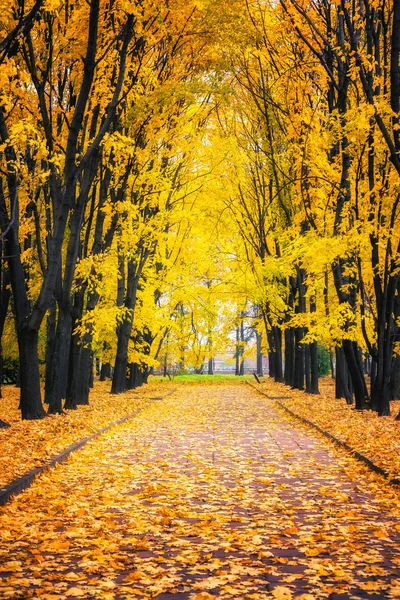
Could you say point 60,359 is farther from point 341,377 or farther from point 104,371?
point 104,371

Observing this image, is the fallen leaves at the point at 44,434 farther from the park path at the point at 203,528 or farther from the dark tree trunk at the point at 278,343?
the dark tree trunk at the point at 278,343

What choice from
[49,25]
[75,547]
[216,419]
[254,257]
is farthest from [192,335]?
[75,547]

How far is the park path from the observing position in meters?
5.66

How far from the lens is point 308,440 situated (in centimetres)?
1521

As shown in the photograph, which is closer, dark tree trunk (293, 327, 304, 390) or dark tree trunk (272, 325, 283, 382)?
dark tree trunk (293, 327, 304, 390)

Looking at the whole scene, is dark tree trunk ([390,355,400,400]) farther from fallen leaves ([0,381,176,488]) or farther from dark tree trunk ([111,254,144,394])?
dark tree trunk ([111,254,144,394])

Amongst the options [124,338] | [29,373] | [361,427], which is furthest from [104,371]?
[361,427]

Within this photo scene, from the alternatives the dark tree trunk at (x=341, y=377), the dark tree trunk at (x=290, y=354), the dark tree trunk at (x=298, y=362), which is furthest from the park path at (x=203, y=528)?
the dark tree trunk at (x=290, y=354)

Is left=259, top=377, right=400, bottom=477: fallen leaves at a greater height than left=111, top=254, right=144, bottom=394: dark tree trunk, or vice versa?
left=111, top=254, right=144, bottom=394: dark tree trunk

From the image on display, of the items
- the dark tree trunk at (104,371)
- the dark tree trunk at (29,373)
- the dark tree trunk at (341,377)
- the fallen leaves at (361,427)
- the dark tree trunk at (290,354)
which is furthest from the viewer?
the dark tree trunk at (104,371)

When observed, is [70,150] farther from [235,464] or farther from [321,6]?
[321,6]

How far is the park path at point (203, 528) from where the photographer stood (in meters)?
5.66

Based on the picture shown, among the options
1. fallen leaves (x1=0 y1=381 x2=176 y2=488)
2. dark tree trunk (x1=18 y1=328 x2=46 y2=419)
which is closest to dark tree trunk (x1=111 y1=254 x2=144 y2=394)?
fallen leaves (x1=0 y1=381 x2=176 y2=488)

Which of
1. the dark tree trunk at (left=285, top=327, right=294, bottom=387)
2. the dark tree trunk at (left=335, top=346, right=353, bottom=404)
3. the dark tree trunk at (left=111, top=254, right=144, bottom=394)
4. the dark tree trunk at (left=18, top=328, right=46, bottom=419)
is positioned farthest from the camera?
the dark tree trunk at (left=285, top=327, right=294, bottom=387)
